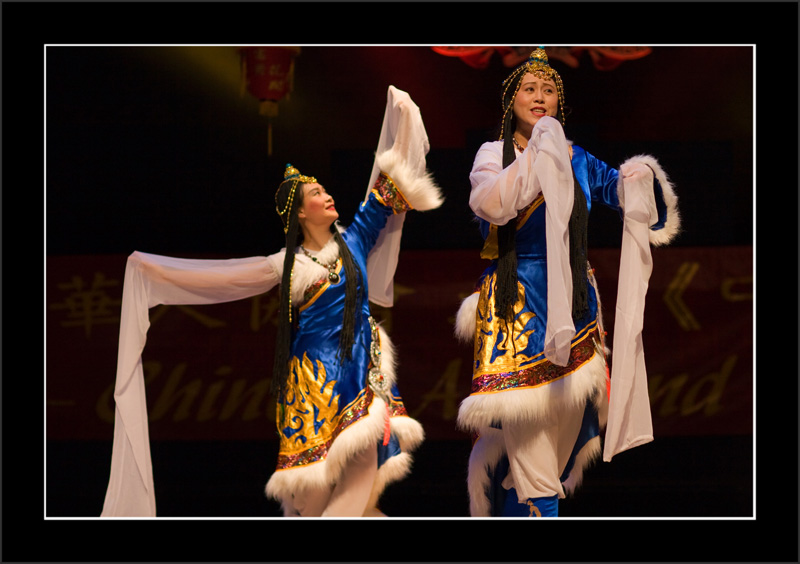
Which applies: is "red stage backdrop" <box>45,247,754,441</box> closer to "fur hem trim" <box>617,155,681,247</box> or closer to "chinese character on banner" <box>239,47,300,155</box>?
"chinese character on banner" <box>239,47,300,155</box>

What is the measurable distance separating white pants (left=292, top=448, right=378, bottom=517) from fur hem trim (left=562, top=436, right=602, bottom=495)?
679 millimetres

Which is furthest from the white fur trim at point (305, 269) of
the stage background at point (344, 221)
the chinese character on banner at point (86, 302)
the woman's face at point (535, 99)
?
the chinese character on banner at point (86, 302)

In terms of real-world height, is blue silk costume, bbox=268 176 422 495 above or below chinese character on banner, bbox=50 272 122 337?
below

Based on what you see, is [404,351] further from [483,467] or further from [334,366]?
[483,467]

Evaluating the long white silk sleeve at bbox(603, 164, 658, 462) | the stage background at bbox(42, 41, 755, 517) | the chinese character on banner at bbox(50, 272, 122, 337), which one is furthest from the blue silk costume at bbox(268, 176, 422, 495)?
the chinese character on banner at bbox(50, 272, 122, 337)

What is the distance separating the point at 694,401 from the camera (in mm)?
5082

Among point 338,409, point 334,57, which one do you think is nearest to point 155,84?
point 334,57

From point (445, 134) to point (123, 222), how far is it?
1.58 meters

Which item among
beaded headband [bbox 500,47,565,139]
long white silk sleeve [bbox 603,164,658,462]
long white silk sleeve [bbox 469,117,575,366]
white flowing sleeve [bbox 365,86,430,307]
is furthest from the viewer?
white flowing sleeve [bbox 365,86,430,307]

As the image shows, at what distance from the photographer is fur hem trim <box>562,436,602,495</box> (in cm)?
338

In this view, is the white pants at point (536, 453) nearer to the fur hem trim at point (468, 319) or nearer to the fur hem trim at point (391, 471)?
the fur hem trim at point (468, 319)

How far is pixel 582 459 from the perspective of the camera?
3391 millimetres

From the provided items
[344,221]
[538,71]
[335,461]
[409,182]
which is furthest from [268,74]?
[335,461]

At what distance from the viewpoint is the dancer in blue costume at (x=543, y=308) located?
10.4 feet
